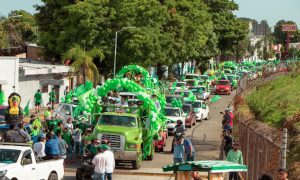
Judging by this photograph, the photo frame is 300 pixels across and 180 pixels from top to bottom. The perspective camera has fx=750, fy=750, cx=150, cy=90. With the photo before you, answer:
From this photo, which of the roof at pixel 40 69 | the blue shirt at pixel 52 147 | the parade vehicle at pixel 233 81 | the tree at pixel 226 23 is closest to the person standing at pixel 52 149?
the blue shirt at pixel 52 147

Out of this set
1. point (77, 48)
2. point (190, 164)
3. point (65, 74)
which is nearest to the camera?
point (190, 164)

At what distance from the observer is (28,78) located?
53906 millimetres

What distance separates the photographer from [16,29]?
95.9m

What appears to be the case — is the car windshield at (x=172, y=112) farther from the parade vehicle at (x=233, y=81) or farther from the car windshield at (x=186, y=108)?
the parade vehicle at (x=233, y=81)

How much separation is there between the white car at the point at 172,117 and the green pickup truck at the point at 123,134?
12451 mm

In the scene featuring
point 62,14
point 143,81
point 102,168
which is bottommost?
point 102,168

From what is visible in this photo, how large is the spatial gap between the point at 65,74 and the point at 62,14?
31.5 ft

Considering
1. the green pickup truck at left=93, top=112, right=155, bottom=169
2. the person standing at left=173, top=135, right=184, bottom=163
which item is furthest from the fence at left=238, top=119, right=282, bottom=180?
the green pickup truck at left=93, top=112, right=155, bottom=169

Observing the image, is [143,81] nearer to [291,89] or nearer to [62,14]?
[291,89]

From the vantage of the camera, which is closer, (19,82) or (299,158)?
(299,158)

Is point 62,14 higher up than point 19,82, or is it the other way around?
point 62,14

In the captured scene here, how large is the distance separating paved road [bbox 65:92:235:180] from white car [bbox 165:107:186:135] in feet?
1.76

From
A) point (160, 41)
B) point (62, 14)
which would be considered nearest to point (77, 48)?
point (62, 14)

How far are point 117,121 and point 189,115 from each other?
18892 millimetres
